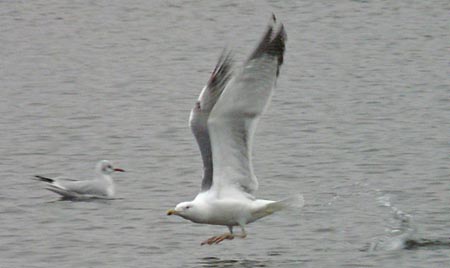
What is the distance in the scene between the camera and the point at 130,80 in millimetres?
19578

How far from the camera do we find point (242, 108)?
969cm

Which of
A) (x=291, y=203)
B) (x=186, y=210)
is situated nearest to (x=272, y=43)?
(x=291, y=203)

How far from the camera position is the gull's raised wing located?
9.51 m

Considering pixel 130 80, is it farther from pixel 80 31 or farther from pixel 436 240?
pixel 436 240

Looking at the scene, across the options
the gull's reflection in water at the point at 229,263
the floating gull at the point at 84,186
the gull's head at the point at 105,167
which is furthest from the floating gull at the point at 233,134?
the gull's head at the point at 105,167

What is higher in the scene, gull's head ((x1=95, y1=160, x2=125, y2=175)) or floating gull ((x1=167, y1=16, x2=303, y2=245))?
floating gull ((x1=167, y1=16, x2=303, y2=245))

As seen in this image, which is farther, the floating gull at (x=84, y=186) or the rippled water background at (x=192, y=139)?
the floating gull at (x=84, y=186)

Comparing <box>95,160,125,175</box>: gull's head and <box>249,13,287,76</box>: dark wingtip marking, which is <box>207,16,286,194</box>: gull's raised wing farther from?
<box>95,160,125,175</box>: gull's head

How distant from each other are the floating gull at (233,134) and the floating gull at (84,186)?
2.81m

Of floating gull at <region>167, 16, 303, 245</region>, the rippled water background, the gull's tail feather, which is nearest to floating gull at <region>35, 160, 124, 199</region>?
the rippled water background

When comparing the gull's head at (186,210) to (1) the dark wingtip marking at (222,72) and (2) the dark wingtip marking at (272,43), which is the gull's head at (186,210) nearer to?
(1) the dark wingtip marking at (222,72)

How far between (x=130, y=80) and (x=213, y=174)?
9.76 m

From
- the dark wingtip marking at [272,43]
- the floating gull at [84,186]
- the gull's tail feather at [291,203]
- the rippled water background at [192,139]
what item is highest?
the dark wingtip marking at [272,43]

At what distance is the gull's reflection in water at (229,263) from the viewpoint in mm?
10133
